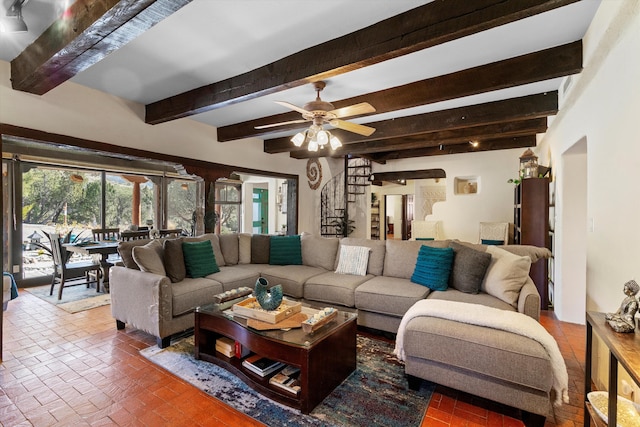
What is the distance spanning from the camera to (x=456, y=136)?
4.97 meters

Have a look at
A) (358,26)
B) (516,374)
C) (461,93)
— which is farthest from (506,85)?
(516,374)

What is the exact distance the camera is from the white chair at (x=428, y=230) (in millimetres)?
7089

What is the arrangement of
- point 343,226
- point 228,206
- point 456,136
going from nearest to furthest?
1. point 456,136
2. point 343,226
3. point 228,206

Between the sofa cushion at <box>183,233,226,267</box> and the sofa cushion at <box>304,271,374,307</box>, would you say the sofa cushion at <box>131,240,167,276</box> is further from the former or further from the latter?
the sofa cushion at <box>304,271,374,307</box>

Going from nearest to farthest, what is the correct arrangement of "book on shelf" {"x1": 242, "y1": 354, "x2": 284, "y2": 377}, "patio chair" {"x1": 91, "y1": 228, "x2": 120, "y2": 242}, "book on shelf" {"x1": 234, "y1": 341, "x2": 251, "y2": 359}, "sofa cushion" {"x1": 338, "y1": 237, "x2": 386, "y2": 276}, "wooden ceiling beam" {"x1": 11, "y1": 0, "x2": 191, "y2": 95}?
"wooden ceiling beam" {"x1": 11, "y1": 0, "x2": 191, "y2": 95} → "book on shelf" {"x1": 242, "y1": 354, "x2": 284, "y2": 377} → "book on shelf" {"x1": 234, "y1": 341, "x2": 251, "y2": 359} → "sofa cushion" {"x1": 338, "y1": 237, "x2": 386, "y2": 276} → "patio chair" {"x1": 91, "y1": 228, "x2": 120, "y2": 242}

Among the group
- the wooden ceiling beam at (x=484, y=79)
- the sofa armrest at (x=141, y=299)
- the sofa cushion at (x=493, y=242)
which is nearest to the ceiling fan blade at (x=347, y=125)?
the wooden ceiling beam at (x=484, y=79)

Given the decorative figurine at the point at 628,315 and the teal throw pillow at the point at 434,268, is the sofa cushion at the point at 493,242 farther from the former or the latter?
the decorative figurine at the point at 628,315

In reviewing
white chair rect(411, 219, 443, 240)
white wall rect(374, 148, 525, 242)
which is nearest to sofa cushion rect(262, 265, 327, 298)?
white chair rect(411, 219, 443, 240)

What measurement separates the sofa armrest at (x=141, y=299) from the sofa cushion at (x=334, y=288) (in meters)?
1.45

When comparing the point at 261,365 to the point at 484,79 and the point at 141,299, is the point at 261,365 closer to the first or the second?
the point at 141,299

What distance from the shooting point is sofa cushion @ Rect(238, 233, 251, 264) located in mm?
4359

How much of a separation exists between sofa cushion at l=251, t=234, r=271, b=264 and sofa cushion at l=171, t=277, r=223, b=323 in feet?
3.35

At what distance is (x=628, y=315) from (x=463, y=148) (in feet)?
18.9

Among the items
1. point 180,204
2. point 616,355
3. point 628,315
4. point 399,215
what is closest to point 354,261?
point 628,315
